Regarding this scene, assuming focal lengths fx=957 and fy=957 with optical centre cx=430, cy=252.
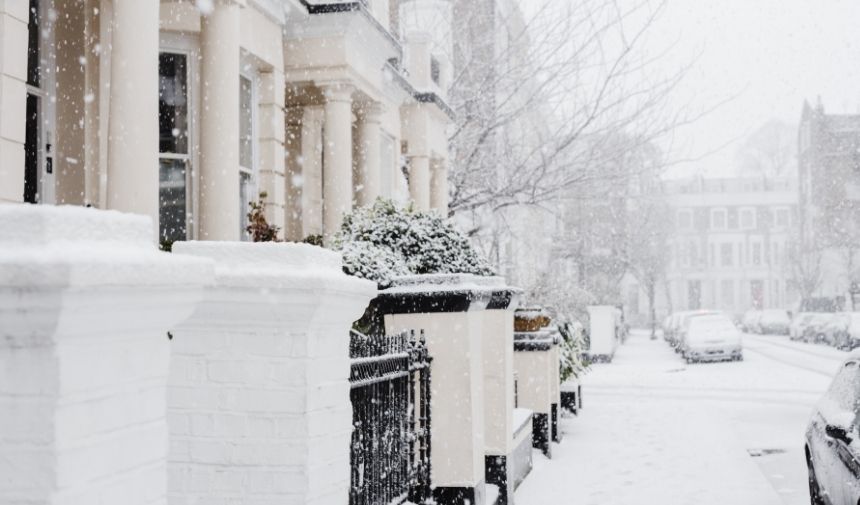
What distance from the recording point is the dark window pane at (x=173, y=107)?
33.0 feet

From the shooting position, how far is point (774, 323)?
180ft

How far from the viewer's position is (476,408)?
21.6ft

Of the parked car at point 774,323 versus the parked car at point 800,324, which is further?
the parked car at point 774,323

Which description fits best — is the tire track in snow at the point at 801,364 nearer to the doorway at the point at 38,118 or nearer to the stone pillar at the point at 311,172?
the stone pillar at the point at 311,172

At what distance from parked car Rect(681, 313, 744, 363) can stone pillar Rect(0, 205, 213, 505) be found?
26.8 meters

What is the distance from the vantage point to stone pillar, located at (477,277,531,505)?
24.5 ft

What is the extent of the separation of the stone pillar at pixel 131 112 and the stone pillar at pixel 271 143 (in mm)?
3912

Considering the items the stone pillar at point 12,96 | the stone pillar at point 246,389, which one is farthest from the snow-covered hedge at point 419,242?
the stone pillar at point 246,389

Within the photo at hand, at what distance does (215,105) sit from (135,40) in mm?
1787

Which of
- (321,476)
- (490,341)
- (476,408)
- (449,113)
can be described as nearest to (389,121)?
(449,113)

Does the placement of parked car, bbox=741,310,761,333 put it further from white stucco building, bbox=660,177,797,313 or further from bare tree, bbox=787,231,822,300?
white stucco building, bbox=660,177,797,313

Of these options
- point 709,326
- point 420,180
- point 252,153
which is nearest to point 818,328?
point 709,326

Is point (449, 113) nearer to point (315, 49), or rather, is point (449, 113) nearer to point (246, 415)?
point (315, 49)

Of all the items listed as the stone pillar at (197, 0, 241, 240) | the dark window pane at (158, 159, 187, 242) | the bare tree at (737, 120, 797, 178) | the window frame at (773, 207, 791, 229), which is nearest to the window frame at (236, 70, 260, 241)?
the dark window pane at (158, 159, 187, 242)
